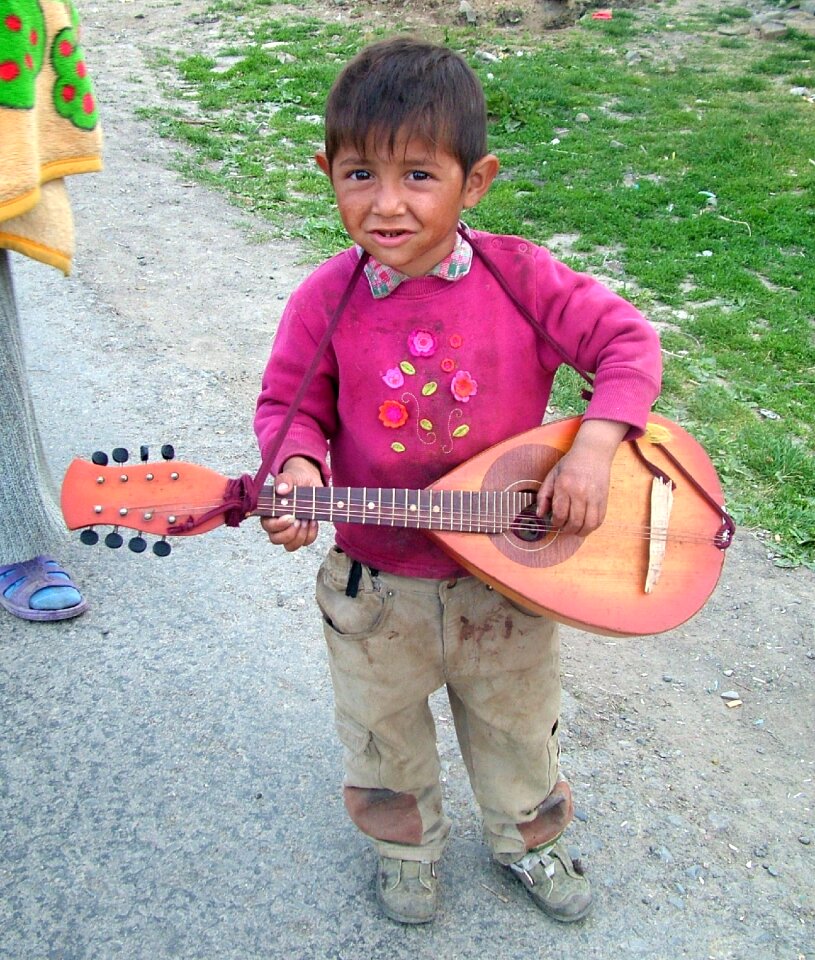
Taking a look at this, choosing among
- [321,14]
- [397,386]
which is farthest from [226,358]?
[321,14]

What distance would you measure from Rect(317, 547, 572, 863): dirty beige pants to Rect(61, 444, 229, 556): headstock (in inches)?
15.5

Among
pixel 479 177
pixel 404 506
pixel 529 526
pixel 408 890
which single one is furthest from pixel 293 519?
pixel 408 890

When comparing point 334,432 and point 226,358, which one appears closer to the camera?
point 334,432

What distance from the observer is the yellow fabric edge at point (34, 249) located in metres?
2.36

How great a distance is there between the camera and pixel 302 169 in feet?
22.2

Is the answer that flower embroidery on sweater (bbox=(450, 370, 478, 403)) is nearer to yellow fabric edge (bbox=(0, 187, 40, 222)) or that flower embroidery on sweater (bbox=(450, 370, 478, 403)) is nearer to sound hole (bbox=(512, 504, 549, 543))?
sound hole (bbox=(512, 504, 549, 543))

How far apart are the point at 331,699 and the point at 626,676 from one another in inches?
35.3

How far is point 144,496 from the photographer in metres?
1.75

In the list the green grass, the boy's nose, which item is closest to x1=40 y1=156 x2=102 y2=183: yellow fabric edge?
the boy's nose

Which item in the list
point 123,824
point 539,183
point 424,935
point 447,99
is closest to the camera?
point 447,99

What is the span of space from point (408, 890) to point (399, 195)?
Answer: 1525mm

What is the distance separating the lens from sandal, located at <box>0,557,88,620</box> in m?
2.98

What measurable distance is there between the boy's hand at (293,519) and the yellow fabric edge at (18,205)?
93 cm

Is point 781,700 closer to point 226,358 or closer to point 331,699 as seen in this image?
point 331,699
